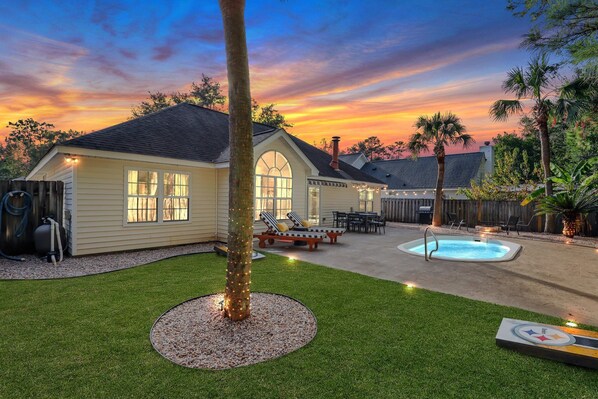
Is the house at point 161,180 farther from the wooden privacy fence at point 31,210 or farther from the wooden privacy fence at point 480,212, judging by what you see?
the wooden privacy fence at point 480,212

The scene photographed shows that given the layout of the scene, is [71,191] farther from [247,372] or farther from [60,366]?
[247,372]

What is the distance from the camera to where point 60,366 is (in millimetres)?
2938

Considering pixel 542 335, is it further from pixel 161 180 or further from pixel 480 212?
pixel 480 212

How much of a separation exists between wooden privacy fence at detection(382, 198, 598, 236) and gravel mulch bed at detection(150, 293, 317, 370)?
56.6 ft

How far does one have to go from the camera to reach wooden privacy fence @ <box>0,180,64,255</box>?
826 centimetres

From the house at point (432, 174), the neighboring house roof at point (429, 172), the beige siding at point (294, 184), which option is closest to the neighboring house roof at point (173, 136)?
the beige siding at point (294, 184)

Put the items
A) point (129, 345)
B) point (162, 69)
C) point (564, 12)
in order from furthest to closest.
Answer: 1. point (162, 69)
2. point (564, 12)
3. point (129, 345)

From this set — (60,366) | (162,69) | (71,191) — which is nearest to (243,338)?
(60,366)

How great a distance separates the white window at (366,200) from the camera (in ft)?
65.1

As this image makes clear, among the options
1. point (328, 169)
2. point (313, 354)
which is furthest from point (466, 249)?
point (313, 354)

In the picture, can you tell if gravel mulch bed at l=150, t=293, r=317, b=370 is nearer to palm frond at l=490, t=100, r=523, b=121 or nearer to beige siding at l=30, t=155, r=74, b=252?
beige siding at l=30, t=155, r=74, b=252

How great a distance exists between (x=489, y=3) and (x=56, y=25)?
1576cm

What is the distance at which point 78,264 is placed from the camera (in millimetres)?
7484

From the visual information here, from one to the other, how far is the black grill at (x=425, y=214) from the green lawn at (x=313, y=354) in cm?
1661
